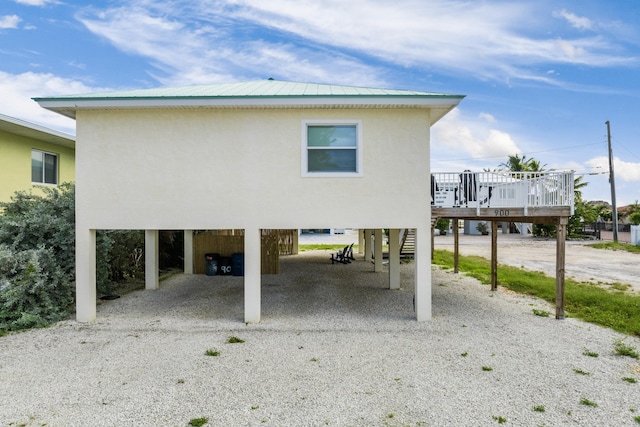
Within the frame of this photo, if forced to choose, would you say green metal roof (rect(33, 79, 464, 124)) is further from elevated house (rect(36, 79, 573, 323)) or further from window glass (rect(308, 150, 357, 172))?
window glass (rect(308, 150, 357, 172))

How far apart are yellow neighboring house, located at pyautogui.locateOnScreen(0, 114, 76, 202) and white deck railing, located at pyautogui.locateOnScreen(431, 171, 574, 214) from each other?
1305 centimetres

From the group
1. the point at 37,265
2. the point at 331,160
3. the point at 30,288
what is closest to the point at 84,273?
the point at 37,265

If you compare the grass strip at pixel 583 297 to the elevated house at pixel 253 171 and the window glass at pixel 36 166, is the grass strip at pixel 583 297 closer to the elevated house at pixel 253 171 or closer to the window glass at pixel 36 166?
the elevated house at pixel 253 171

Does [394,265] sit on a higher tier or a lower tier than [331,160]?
lower

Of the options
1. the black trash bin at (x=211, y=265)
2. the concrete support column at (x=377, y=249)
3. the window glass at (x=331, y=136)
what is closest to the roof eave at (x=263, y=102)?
the window glass at (x=331, y=136)

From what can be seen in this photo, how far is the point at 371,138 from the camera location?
8602 millimetres

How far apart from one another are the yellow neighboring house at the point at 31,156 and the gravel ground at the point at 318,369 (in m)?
6.78

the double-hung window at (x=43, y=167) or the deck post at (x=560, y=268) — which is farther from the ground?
the double-hung window at (x=43, y=167)

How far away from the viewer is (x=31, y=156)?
14047mm

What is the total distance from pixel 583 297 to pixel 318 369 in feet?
30.5

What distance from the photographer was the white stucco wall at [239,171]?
8.59m

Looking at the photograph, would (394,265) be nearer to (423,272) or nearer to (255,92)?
(423,272)

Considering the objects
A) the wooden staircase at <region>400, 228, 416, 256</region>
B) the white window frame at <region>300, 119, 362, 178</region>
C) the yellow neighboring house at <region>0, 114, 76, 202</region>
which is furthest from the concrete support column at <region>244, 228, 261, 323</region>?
the wooden staircase at <region>400, 228, 416, 256</region>

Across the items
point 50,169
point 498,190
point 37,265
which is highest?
point 50,169
